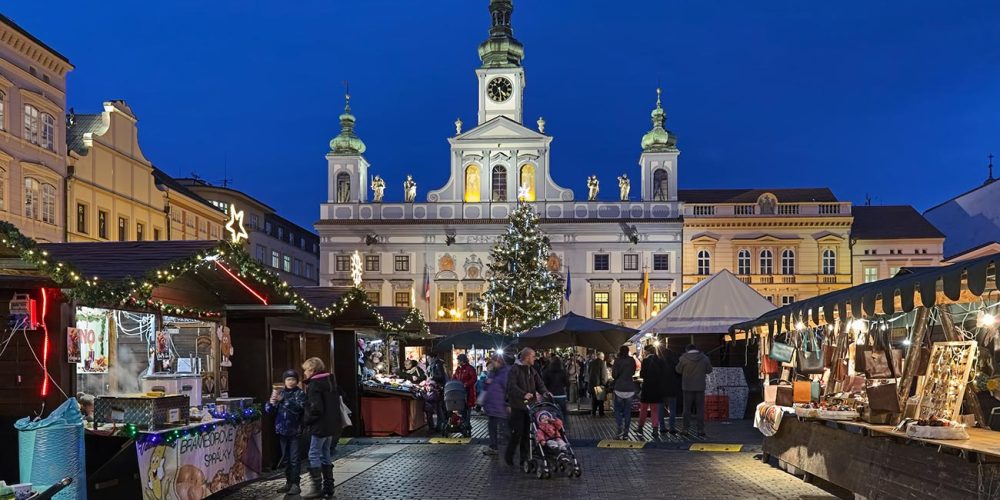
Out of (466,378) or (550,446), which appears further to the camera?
(466,378)

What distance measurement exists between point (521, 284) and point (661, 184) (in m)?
16.5

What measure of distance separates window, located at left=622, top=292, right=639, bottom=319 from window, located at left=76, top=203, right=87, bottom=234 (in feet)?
107

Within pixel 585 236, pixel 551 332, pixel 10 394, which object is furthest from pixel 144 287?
pixel 585 236

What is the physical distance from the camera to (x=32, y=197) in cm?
3494

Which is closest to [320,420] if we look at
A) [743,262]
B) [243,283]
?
[243,283]

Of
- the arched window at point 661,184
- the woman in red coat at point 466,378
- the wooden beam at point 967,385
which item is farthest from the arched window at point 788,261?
the wooden beam at point 967,385

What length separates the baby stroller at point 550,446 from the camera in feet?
44.4

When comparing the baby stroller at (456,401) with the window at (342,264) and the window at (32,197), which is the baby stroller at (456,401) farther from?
the window at (342,264)

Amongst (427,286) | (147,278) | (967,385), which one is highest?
(147,278)

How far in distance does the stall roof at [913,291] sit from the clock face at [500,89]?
5063 cm

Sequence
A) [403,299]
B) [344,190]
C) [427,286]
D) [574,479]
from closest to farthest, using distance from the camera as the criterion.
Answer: [574,479]
[427,286]
[403,299]
[344,190]

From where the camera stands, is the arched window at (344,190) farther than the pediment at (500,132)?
Yes

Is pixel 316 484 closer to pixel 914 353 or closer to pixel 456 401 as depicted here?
pixel 914 353

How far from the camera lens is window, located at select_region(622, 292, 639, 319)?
6203cm
